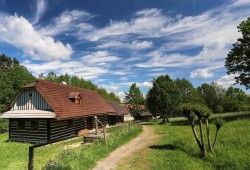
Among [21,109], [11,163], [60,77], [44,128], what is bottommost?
[11,163]

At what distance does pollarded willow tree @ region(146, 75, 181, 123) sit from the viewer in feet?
148

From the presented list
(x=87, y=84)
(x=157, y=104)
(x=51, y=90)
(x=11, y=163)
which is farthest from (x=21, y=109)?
(x=87, y=84)

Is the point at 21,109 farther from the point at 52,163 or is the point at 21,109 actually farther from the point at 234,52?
the point at 234,52

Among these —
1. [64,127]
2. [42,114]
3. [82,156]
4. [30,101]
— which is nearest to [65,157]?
[82,156]

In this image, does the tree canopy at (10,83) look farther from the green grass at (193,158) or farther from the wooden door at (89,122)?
the green grass at (193,158)

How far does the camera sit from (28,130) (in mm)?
25047

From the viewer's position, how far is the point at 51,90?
26562 mm

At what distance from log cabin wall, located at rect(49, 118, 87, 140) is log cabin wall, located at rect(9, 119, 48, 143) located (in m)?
0.80

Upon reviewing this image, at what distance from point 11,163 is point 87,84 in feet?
226

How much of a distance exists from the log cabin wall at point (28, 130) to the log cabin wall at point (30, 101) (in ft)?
4.53

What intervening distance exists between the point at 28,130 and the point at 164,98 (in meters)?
27.5

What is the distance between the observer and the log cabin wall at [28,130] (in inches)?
939

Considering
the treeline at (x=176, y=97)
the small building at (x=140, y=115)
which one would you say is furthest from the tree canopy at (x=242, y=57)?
the small building at (x=140, y=115)

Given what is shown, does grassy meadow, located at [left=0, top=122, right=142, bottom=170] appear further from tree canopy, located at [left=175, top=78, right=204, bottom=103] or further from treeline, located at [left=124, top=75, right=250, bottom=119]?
tree canopy, located at [left=175, top=78, right=204, bottom=103]
